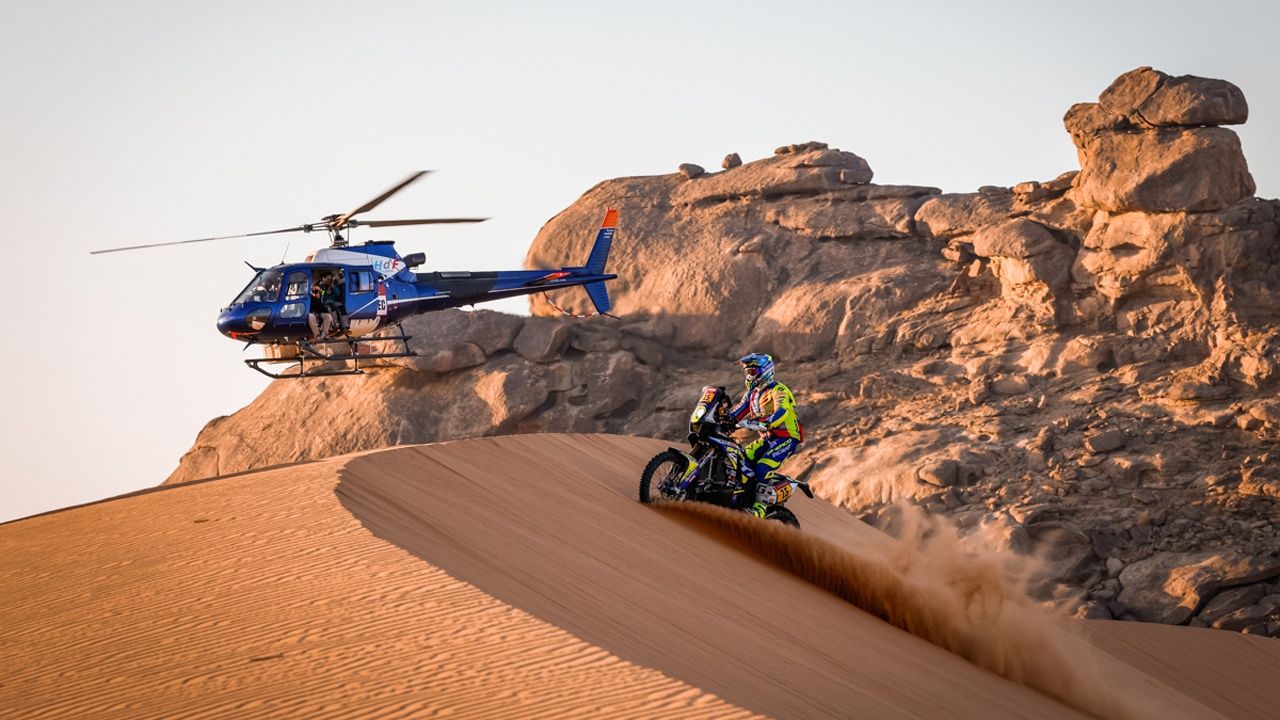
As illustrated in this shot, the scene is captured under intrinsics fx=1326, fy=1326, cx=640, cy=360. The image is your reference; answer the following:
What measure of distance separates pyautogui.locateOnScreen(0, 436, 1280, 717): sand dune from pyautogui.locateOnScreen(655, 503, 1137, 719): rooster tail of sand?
3.4 inches

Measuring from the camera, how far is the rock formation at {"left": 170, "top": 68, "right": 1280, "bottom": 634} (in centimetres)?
2288

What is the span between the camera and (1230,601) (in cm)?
2002

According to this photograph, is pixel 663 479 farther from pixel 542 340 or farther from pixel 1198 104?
pixel 542 340

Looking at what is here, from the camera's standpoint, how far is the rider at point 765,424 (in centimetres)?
1327

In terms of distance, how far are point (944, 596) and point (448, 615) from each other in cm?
600

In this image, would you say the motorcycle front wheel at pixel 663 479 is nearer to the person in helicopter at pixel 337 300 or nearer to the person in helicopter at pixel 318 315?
the person in helicopter at pixel 318 315

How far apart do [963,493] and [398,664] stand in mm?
18846

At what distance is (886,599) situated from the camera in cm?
1242

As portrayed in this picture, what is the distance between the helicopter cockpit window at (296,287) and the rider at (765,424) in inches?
402

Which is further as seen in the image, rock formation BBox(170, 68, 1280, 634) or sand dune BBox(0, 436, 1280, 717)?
rock formation BBox(170, 68, 1280, 634)

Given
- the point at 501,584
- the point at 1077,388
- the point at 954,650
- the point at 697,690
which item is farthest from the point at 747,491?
the point at 1077,388

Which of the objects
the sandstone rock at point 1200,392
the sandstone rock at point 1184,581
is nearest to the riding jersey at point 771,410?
the sandstone rock at point 1184,581

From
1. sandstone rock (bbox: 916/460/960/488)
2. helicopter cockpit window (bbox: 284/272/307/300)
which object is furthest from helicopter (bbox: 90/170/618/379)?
sandstone rock (bbox: 916/460/960/488)

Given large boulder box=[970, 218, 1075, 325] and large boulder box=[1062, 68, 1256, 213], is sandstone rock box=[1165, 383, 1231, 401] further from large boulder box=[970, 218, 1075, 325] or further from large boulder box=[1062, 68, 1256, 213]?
large boulder box=[1062, 68, 1256, 213]
